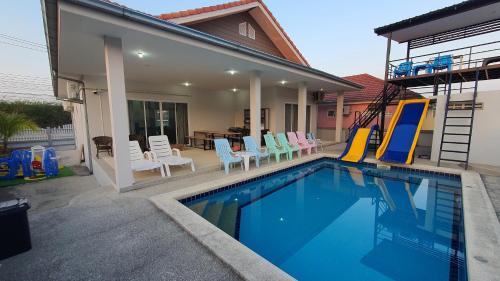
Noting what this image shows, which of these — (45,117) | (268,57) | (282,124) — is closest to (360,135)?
(282,124)

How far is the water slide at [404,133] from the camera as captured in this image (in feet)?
22.7

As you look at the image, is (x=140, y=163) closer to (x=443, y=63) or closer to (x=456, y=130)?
(x=456, y=130)

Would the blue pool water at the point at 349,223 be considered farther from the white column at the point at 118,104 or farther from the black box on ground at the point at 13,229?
the black box on ground at the point at 13,229

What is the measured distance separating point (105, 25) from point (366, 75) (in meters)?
17.0

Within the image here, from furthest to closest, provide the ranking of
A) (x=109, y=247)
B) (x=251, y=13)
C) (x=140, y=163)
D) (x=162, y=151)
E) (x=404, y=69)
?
(x=251, y=13)
(x=404, y=69)
(x=162, y=151)
(x=140, y=163)
(x=109, y=247)

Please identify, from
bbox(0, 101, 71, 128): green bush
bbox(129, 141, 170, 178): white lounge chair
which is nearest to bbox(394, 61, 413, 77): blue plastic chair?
bbox(129, 141, 170, 178): white lounge chair

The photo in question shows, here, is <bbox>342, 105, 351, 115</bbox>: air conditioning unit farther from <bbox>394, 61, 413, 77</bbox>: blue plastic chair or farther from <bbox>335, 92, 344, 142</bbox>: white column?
<bbox>394, 61, 413, 77</bbox>: blue plastic chair

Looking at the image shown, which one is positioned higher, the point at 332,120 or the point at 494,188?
the point at 332,120

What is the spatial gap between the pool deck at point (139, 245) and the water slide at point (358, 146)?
141 inches

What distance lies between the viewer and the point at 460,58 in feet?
25.3

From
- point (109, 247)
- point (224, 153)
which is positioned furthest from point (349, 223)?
point (109, 247)

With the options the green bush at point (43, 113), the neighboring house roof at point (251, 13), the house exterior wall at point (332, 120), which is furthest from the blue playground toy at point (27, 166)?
the green bush at point (43, 113)

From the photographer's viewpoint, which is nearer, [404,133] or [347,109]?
[404,133]

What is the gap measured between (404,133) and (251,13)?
781cm
